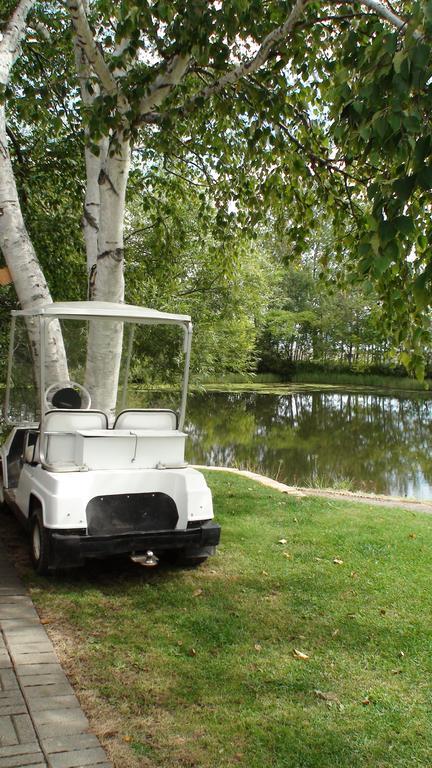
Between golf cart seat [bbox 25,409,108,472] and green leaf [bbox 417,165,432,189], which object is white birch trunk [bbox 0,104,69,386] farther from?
green leaf [bbox 417,165,432,189]

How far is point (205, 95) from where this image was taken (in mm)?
5379

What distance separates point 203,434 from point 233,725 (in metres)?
15.5

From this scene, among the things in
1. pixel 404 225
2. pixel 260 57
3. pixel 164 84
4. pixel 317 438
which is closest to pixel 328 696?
pixel 404 225

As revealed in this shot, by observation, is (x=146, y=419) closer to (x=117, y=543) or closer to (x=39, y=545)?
(x=117, y=543)

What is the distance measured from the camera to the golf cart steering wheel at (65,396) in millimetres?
5738

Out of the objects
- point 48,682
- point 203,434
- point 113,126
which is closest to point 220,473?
point 113,126

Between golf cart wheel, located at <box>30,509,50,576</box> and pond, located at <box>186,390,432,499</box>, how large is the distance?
25.2ft

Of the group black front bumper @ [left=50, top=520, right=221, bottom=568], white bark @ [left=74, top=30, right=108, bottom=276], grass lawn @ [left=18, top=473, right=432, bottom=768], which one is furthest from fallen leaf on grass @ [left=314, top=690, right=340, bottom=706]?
white bark @ [left=74, top=30, right=108, bottom=276]

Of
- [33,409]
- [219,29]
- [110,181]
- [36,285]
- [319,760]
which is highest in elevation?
[219,29]

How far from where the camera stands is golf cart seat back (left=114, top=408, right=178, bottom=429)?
5258 mm

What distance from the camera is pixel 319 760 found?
278 cm

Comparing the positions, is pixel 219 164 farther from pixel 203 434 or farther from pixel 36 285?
pixel 203 434

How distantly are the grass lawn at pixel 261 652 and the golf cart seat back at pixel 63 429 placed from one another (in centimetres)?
94

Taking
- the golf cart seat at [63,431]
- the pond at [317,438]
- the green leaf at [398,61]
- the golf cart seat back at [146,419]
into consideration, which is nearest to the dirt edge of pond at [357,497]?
the pond at [317,438]
